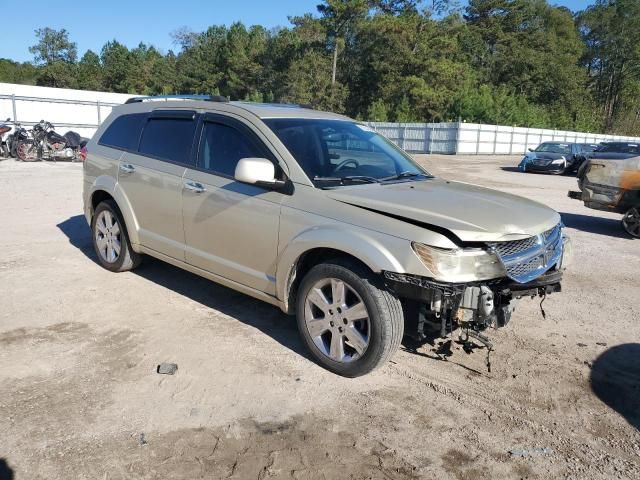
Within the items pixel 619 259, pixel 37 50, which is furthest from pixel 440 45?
pixel 37 50

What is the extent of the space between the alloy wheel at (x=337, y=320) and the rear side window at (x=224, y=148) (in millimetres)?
1220

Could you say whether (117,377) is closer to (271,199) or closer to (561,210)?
(271,199)

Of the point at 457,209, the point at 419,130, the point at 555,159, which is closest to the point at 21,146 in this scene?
the point at 457,209

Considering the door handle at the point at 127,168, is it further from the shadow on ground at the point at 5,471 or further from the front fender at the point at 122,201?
the shadow on ground at the point at 5,471

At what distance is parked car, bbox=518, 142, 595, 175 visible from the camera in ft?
78.6

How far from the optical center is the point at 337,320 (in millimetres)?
3773

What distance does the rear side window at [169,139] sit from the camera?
491cm

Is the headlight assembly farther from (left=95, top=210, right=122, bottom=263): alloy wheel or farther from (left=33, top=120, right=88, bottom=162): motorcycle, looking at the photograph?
(left=33, top=120, right=88, bottom=162): motorcycle

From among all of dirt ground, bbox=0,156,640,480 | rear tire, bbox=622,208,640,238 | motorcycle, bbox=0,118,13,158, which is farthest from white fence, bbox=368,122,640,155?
dirt ground, bbox=0,156,640,480

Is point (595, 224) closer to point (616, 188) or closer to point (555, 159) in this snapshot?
point (616, 188)

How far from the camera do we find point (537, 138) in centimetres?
4734

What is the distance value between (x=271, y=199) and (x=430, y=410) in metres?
1.87

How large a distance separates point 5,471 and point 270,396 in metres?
1.52

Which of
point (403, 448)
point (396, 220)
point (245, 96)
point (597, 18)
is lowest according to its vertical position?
point (403, 448)
